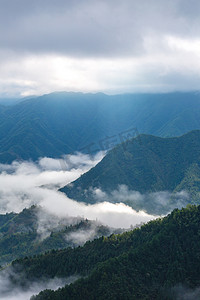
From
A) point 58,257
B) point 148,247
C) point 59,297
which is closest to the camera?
point 59,297

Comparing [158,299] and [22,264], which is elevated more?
[22,264]

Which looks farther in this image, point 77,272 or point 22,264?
point 22,264

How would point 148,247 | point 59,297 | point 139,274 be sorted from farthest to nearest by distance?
1. point 148,247
2. point 139,274
3. point 59,297

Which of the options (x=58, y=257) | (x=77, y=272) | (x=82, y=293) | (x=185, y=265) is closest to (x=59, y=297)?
(x=82, y=293)

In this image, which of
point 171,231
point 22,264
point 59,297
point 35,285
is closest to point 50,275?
point 35,285

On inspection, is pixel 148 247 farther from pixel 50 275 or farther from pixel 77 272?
pixel 50 275

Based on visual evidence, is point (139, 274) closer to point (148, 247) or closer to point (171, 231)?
point (148, 247)
